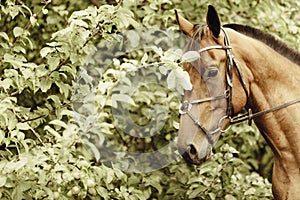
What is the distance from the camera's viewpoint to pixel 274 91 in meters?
3.46

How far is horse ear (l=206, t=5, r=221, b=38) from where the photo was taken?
129 inches

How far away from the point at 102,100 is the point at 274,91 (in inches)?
37.1

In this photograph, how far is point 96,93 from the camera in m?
3.36

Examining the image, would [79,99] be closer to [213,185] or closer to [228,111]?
[228,111]

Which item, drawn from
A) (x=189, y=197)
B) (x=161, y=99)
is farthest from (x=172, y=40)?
(x=189, y=197)

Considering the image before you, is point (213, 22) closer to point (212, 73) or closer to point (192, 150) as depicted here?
point (212, 73)

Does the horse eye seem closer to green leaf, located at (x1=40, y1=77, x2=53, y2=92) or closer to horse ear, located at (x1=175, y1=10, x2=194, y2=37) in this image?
horse ear, located at (x1=175, y1=10, x2=194, y2=37)

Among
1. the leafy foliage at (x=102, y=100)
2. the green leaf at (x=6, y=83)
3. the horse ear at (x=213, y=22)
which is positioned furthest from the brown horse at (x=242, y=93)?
the green leaf at (x=6, y=83)

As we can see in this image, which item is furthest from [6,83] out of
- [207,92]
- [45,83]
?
[207,92]

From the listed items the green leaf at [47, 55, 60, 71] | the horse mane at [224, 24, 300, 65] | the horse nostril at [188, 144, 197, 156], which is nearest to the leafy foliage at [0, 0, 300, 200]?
the green leaf at [47, 55, 60, 71]

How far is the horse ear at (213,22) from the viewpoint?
3.27 meters

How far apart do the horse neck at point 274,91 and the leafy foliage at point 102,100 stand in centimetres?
44

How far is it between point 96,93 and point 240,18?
2.06 m

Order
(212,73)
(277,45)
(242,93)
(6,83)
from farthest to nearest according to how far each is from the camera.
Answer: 1. (277,45)
2. (242,93)
3. (212,73)
4. (6,83)
